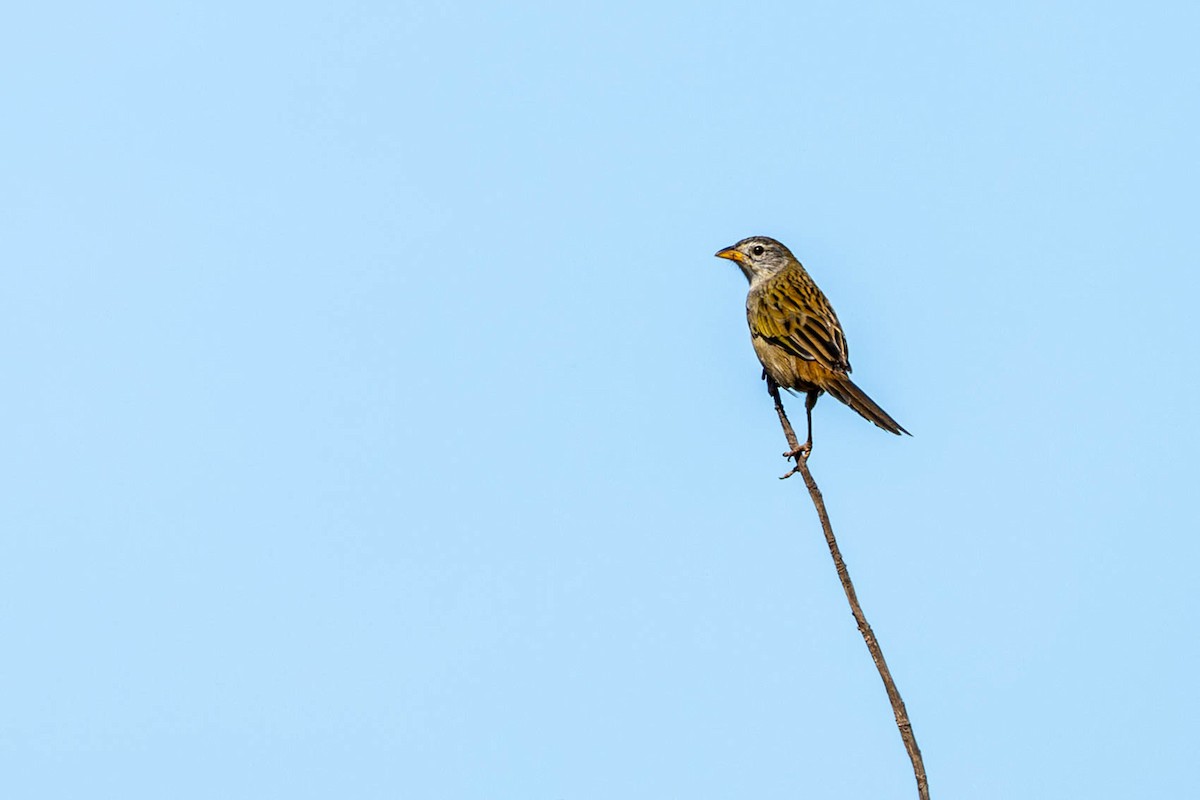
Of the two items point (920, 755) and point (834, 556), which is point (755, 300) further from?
point (920, 755)

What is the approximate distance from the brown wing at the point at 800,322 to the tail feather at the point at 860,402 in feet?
0.45

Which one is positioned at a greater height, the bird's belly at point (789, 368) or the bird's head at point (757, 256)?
the bird's head at point (757, 256)

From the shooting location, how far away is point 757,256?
526 inches

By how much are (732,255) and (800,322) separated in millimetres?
2239

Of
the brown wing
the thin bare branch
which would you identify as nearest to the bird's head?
the brown wing

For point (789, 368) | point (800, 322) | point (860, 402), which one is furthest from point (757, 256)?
point (860, 402)

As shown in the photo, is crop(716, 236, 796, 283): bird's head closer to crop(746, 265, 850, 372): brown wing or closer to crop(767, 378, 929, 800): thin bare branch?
crop(746, 265, 850, 372): brown wing

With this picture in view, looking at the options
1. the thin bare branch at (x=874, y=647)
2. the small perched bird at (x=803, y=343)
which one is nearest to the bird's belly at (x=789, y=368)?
the small perched bird at (x=803, y=343)

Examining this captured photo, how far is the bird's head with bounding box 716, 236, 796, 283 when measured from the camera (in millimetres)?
13273

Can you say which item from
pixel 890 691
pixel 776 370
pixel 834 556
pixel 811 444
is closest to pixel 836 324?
pixel 776 370

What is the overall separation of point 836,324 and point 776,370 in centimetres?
60

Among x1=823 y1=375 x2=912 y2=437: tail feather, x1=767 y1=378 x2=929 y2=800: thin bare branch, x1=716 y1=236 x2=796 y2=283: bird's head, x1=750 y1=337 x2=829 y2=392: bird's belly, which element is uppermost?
x1=716 y1=236 x2=796 y2=283: bird's head

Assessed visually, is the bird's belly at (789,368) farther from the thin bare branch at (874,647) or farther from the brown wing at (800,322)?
the thin bare branch at (874,647)

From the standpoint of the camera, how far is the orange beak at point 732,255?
13.4 metres
